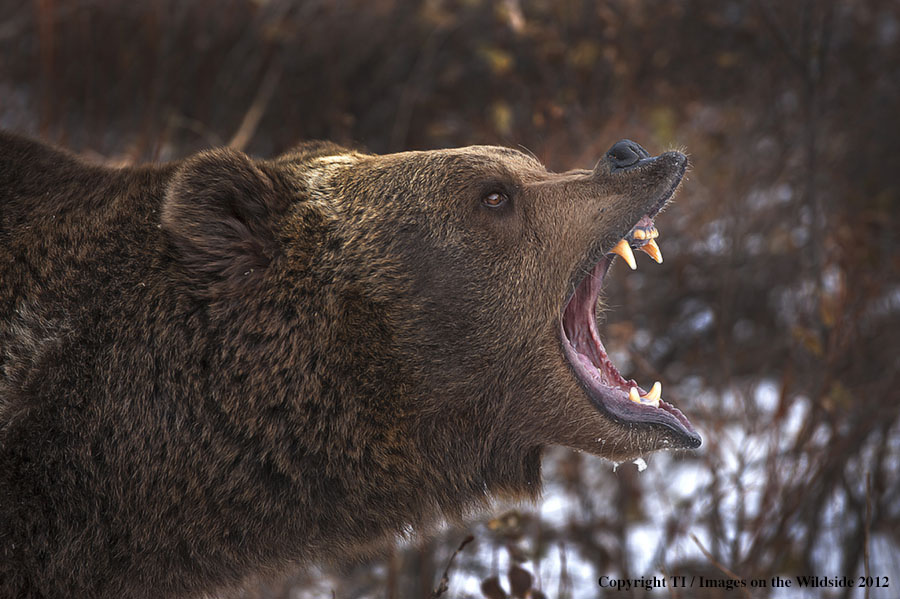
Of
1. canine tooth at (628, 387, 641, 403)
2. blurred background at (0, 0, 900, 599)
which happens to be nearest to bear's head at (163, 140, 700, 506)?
canine tooth at (628, 387, 641, 403)

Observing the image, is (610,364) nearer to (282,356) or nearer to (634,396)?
(634,396)

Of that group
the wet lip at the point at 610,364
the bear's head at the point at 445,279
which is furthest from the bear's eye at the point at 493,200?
the wet lip at the point at 610,364

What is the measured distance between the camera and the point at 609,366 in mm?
3039

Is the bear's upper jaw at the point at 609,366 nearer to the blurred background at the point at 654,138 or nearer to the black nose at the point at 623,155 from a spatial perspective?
the black nose at the point at 623,155

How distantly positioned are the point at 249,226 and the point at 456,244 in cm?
64

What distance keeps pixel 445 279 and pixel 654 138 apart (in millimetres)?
4874

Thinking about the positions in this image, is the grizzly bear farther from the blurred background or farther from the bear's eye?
the blurred background

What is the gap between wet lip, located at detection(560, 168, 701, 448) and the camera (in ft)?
9.19

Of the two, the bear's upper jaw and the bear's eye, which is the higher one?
the bear's eye

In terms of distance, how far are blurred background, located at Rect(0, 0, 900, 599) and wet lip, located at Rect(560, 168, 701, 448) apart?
7.49 ft

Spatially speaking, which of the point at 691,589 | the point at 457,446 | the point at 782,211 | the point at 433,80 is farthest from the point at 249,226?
the point at 782,211

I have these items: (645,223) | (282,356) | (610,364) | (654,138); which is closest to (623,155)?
(645,223)

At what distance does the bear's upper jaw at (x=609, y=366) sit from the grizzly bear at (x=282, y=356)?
1 centimetres

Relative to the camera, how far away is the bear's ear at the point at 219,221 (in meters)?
2.61
